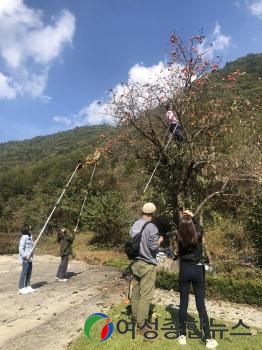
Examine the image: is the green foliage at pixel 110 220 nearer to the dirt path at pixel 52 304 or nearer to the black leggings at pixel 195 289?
the dirt path at pixel 52 304

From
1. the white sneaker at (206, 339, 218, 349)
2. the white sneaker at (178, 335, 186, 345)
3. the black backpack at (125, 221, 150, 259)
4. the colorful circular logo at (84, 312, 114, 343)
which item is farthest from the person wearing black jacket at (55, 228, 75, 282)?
the white sneaker at (206, 339, 218, 349)

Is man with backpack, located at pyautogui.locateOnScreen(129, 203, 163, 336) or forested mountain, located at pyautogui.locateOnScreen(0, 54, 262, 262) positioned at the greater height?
forested mountain, located at pyautogui.locateOnScreen(0, 54, 262, 262)

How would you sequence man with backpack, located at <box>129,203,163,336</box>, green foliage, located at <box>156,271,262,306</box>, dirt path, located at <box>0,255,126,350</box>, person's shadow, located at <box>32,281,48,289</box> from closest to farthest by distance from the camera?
man with backpack, located at <box>129,203,163,336</box>
dirt path, located at <box>0,255,126,350</box>
green foliage, located at <box>156,271,262,306</box>
person's shadow, located at <box>32,281,48,289</box>

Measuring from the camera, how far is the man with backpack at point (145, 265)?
6094 mm

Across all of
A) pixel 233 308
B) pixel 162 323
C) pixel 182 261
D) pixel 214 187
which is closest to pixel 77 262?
pixel 214 187

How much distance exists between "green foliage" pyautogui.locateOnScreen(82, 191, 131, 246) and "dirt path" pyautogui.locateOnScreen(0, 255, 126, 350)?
5.09 m

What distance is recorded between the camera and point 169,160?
13.7 m

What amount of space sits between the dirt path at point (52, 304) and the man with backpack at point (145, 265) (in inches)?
48.3

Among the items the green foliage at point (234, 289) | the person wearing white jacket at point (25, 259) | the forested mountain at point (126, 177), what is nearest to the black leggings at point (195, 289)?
the green foliage at point (234, 289)

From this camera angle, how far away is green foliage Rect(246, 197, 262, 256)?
1123cm

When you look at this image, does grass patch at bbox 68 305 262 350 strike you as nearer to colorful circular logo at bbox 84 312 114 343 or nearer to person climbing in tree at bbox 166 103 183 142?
colorful circular logo at bbox 84 312 114 343

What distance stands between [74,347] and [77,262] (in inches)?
381

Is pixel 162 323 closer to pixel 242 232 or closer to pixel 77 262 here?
pixel 242 232

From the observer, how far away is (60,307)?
27.8ft
